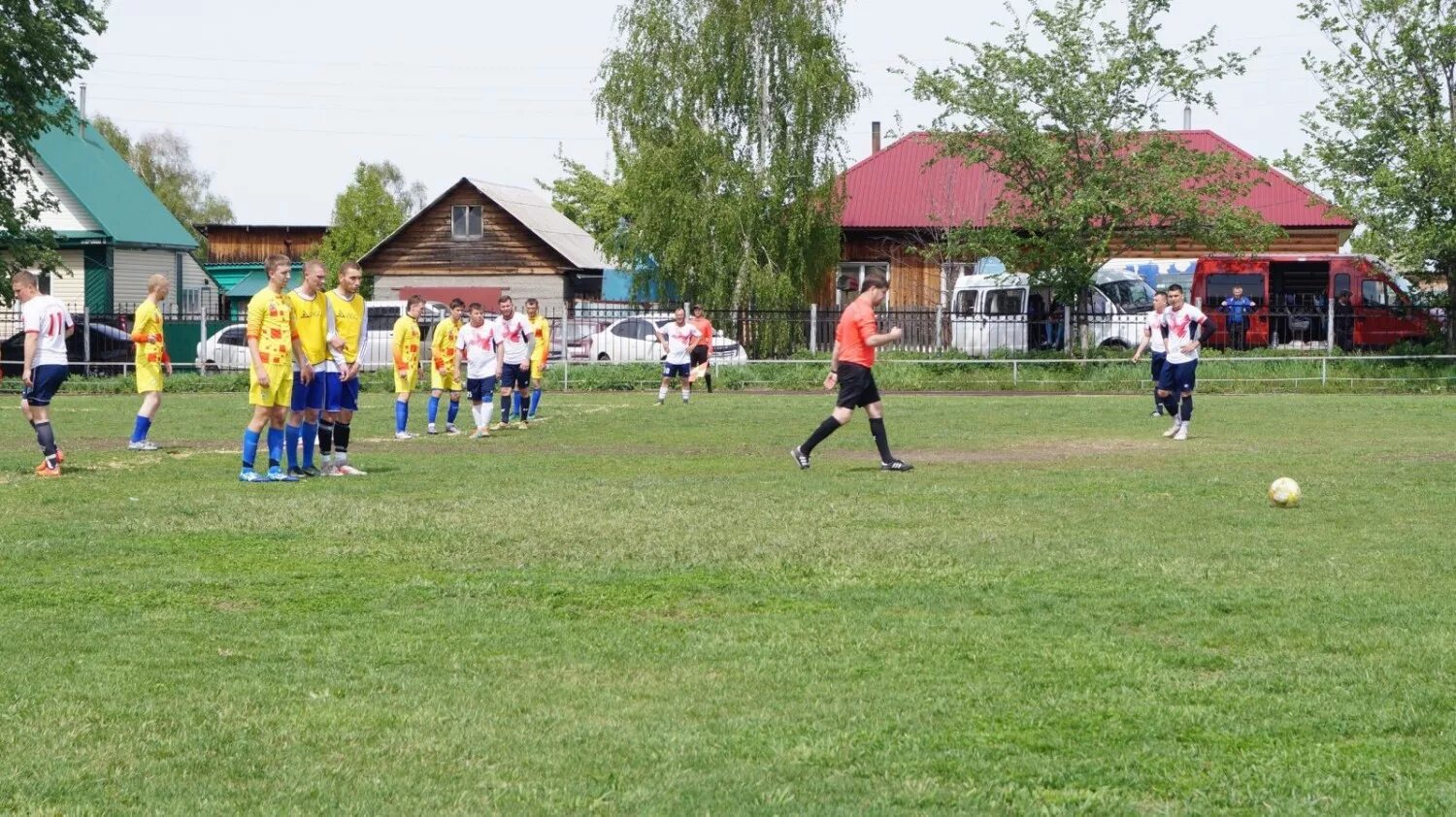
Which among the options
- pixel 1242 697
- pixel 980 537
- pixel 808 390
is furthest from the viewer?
pixel 808 390

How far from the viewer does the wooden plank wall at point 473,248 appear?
60.0 meters

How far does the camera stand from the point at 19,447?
19.8 m

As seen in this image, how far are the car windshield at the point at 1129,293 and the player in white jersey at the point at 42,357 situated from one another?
2983cm

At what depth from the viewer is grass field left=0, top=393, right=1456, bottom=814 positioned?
17.7ft

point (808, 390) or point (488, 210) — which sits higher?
point (488, 210)

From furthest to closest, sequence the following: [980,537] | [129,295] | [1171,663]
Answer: [129,295]
[980,537]
[1171,663]

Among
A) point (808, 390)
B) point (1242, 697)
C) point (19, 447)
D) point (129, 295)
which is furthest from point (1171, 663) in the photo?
point (129, 295)

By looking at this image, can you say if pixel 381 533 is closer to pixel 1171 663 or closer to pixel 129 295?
pixel 1171 663

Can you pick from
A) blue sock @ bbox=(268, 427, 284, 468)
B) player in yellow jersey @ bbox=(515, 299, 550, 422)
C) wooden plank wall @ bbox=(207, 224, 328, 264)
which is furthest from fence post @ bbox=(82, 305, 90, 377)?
wooden plank wall @ bbox=(207, 224, 328, 264)

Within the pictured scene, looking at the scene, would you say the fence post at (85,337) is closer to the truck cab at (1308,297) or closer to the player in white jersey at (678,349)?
the player in white jersey at (678,349)

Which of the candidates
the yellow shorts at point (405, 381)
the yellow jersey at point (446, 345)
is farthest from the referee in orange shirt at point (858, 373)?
the yellow jersey at point (446, 345)

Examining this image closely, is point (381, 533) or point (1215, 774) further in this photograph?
point (381, 533)

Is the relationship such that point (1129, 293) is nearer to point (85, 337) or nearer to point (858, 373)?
point (85, 337)

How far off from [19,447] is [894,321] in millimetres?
22888
